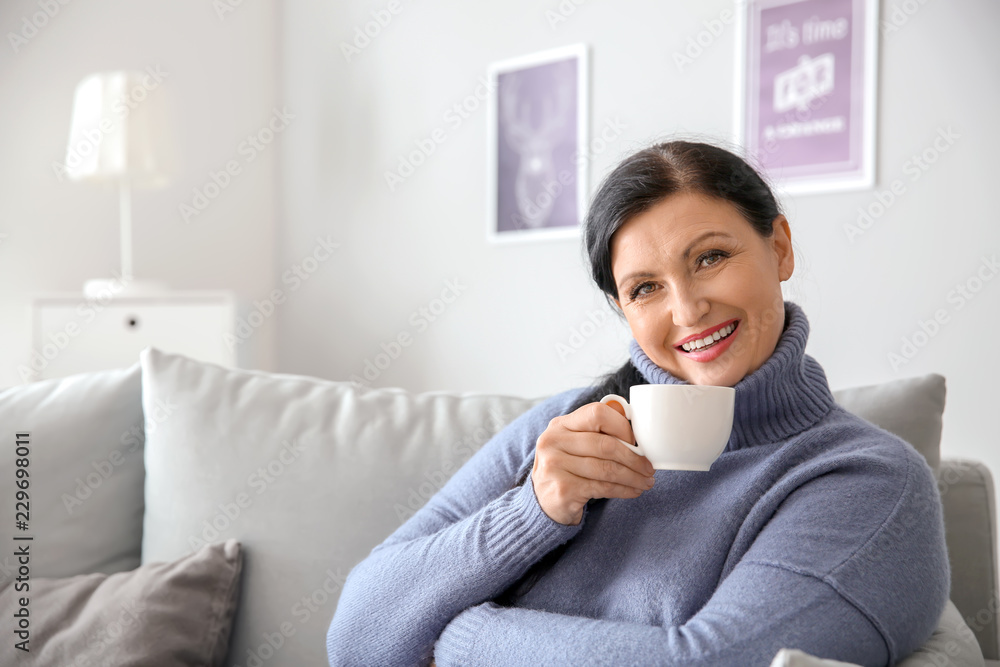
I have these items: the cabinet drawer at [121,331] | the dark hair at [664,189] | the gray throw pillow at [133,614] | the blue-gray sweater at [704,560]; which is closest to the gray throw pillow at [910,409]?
the blue-gray sweater at [704,560]

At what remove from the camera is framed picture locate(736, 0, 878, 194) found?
2303 mm

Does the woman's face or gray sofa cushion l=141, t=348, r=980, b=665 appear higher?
the woman's face

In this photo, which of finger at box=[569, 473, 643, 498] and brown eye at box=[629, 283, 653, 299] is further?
brown eye at box=[629, 283, 653, 299]

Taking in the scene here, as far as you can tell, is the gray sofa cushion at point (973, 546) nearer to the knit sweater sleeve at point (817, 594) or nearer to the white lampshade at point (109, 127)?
the knit sweater sleeve at point (817, 594)

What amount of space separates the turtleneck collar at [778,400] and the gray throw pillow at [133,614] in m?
0.81

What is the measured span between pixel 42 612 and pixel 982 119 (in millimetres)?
2299

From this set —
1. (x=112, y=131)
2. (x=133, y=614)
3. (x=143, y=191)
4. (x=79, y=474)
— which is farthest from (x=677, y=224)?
(x=143, y=191)

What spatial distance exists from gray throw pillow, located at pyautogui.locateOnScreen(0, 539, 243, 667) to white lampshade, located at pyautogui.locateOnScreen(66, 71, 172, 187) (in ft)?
6.33

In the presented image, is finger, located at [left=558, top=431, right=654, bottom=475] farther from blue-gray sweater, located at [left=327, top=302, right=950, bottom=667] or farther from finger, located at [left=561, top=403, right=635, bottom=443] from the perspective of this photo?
blue-gray sweater, located at [left=327, top=302, right=950, bottom=667]

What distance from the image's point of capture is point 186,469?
1417 mm

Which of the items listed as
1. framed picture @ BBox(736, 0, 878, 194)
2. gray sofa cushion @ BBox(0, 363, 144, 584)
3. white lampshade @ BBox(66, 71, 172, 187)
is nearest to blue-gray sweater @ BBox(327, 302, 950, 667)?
gray sofa cushion @ BBox(0, 363, 144, 584)

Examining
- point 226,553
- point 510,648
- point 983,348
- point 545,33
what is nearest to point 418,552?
point 510,648

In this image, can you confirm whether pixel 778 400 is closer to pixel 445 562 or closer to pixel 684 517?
pixel 684 517

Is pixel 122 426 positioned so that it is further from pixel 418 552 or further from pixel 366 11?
pixel 366 11
